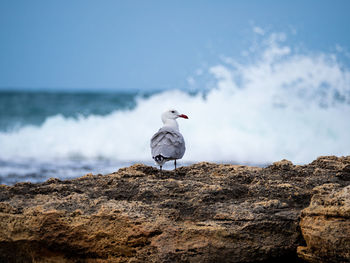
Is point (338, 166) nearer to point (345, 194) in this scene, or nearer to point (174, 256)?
point (345, 194)

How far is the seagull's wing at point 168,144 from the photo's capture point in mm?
4741

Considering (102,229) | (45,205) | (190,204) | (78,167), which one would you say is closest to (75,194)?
(45,205)

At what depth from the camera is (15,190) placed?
346cm

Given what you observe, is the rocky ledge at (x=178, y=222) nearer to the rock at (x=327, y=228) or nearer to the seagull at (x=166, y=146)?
the rock at (x=327, y=228)

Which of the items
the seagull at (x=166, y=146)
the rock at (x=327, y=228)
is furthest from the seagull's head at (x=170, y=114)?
the rock at (x=327, y=228)

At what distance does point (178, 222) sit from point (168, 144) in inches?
75.6

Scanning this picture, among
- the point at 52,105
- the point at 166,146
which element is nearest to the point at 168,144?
the point at 166,146

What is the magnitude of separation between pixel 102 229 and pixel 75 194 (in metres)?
0.43

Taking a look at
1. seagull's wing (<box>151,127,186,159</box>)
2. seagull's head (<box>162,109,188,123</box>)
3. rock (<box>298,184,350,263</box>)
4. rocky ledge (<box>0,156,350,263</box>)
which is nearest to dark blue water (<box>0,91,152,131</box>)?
seagull's head (<box>162,109,188,123</box>)

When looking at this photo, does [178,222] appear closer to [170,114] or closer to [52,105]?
[170,114]

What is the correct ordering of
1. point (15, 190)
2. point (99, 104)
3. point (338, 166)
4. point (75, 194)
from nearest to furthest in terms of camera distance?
point (75, 194)
point (15, 190)
point (338, 166)
point (99, 104)

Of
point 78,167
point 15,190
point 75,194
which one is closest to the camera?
point 75,194

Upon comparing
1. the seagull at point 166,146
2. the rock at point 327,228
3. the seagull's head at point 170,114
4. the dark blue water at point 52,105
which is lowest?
the rock at point 327,228

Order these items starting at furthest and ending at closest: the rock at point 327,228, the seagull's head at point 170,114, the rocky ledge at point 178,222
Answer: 1. the seagull's head at point 170,114
2. the rocky ledge at point 178,222
3. the rock at point 327,228
